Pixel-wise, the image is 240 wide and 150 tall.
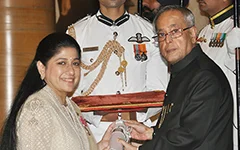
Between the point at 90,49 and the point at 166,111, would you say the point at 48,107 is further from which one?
the point at 90,49

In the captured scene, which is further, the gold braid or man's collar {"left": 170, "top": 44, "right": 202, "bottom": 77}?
the gold braid

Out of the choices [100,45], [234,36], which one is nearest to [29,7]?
[100,45]

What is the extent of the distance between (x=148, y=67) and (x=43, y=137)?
1092mm

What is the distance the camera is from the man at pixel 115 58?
12.8 ft

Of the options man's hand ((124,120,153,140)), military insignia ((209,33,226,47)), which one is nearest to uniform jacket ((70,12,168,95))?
man's hand ((124,120,153,140))

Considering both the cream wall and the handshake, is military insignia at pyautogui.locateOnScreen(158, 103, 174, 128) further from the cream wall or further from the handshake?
the cream wall

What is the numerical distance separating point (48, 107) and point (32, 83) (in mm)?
174

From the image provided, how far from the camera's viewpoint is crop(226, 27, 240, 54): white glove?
154 inches

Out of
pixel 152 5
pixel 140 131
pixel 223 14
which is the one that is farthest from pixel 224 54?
pixel 140 131

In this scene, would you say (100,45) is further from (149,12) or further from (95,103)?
(149,12)

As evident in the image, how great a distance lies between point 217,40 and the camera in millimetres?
4383

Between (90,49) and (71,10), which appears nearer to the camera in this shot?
(90,49)

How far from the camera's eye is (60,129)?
3088 mm

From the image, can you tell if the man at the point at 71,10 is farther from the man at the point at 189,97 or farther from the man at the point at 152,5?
the man at the point at 189,97
